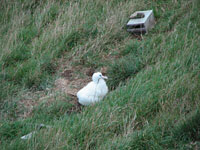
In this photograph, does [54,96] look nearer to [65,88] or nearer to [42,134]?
[65,88]

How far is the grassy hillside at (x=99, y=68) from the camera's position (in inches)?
125

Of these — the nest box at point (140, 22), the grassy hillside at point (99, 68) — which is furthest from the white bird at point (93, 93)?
the nest box at point (140, 22)

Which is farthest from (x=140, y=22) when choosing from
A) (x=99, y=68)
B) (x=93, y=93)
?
(x=93, y=93)

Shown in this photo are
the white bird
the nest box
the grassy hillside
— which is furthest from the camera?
the nest box

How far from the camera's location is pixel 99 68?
16.6 feet

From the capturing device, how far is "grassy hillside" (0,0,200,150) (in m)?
3.17

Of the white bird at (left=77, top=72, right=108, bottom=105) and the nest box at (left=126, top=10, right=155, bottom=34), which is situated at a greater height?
the nest box at (left=126, top=10, right=155, bottom=34)

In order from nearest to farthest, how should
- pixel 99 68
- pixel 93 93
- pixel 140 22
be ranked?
pixel 93 93, pixel 99 68, pixel 140 22

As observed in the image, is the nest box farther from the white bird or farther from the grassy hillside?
the white bird

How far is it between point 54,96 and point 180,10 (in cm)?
323

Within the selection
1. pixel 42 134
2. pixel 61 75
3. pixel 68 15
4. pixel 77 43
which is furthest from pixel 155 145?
pixel 68 15

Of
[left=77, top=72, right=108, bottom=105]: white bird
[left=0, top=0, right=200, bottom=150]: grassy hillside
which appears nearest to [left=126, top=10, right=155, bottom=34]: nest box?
[left=0, top=0, right=200, bottom=150]: grassy hillside

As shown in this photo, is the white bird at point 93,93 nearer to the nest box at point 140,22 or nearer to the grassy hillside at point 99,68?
the grassy hillside at point 99,68

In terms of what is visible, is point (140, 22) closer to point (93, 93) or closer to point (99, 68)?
point (99, 68)
